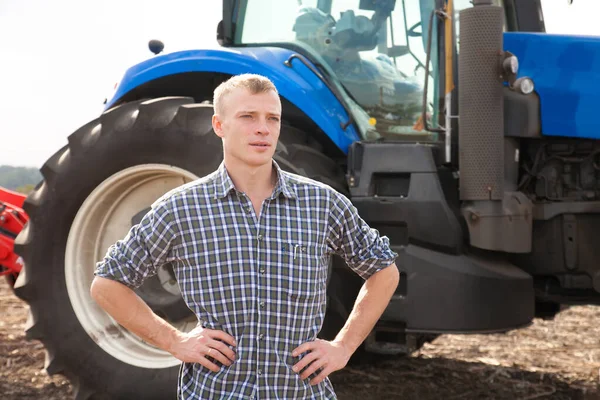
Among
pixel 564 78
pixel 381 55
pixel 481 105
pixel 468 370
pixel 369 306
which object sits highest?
pixel 381 55

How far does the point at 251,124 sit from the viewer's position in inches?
73.8

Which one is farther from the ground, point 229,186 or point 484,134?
point 484,134

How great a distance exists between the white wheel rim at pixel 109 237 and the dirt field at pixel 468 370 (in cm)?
43

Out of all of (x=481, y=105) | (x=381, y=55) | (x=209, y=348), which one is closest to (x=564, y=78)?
(x=481, y=105)

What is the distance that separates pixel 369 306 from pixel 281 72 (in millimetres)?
2065

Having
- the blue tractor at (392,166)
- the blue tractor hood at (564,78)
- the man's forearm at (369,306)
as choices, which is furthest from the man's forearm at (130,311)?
the blue tractor hood at (564,78)

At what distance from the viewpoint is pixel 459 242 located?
3596 mm

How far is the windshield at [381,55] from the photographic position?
156 inches

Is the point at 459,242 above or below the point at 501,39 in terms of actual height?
below

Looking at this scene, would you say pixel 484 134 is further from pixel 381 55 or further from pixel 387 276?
pixel 387 276

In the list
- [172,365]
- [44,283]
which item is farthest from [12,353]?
[172,365]

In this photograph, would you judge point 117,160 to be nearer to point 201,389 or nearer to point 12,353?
point 12,353

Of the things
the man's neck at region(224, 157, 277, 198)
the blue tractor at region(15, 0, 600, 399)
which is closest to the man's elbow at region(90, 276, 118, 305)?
the man's neck at region(224, 157, 277, 198)

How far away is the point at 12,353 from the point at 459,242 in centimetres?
272
